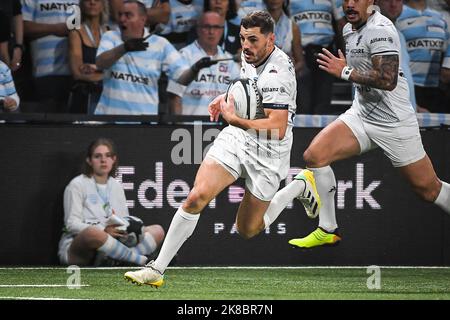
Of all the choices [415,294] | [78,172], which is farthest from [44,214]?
[415,294]

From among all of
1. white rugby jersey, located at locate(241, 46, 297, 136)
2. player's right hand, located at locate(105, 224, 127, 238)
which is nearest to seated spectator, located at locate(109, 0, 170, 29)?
player's right hand, located at locate(105, 224, 127, 238)

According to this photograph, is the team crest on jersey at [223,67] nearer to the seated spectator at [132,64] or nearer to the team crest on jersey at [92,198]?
the seated spectator at [132,64]

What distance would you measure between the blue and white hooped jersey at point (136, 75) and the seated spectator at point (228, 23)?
691 millimetres

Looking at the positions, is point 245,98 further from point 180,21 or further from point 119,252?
point 180,21

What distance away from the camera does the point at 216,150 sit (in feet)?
28.7

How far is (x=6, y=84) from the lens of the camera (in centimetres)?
1107

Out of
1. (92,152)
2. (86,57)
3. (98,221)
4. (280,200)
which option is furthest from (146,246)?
(86,57)

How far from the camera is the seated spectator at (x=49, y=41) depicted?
11.7 metres

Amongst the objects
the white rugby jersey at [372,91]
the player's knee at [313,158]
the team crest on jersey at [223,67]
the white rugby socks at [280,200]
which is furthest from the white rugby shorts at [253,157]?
the team crest on jersey at [223,67]

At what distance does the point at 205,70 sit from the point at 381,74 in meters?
2.86

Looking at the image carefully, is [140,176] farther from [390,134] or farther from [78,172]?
[390,134]

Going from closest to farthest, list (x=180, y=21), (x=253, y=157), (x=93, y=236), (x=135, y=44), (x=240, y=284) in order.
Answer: (x=253, y=157) → (x=240, y=284) → (x=93, y=236) → (x=135, y=44) → (x=180, y=21)

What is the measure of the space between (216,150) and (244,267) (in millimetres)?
2507

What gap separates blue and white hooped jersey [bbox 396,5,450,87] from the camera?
1256cm
